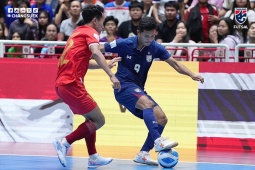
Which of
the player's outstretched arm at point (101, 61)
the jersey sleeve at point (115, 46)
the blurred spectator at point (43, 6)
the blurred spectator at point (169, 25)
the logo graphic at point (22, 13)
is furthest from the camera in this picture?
the blurred spectator at point (43, 6)

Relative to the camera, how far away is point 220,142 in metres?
15.1

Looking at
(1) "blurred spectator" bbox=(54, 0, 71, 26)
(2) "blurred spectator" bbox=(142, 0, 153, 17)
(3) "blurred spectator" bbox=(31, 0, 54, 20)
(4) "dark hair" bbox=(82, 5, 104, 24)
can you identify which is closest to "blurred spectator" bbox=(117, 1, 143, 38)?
(2) "blurred spectator" bbox=(142, 0, 153, 17)

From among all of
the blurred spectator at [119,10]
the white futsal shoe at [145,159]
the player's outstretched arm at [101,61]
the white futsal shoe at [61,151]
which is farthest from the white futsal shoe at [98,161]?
the blurred spectator at [119,10]

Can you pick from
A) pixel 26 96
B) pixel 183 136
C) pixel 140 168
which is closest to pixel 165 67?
pixel 183 136

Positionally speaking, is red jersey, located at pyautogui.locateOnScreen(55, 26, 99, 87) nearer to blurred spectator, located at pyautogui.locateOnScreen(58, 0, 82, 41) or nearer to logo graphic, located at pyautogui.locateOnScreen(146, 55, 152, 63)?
logo graphic, located at pyautogui.locateOnScreen(146, 55, 152, 63)

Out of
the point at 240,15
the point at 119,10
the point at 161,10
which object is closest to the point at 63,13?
the point at 119,10

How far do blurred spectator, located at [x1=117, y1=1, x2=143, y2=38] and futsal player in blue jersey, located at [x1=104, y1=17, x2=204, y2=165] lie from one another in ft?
15.9

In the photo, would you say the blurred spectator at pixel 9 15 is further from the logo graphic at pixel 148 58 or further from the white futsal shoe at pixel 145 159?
the white futsal shoe at pixel 145 159

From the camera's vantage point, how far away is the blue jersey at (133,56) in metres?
12.3

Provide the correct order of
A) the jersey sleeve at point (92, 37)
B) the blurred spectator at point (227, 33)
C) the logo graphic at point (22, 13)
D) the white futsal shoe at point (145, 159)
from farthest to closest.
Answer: the logo graphic at point (22, 13) → the blurred spectator at point (227, 33) → the white futsal shoe at point (145, 159) → the jersey sleeve at point (92, 37)

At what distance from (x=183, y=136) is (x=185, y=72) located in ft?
9.98

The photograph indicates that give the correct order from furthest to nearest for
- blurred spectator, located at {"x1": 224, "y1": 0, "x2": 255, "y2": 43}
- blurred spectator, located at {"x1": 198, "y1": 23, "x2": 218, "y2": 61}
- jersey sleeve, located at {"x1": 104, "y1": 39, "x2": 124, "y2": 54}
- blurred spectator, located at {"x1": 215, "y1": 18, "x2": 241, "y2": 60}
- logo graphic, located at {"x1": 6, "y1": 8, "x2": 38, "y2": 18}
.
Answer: logo graphic, located at {"x1": 6, "y1": 8, "x2": 38, "y2": 18} < blurred spectator, located at {"x1": 224, "y1": 0, "x2": 255, "y2": 43} < blurred spectator, located at {"x1": 215, "y1": 18, "x2": 241, "y2": 60} < blurred spectator, located at {"x1": 198, "y1": 23, "x2": 218, "y2": 61} < jersey sleeve, located at {"x1": 104, "y1": 39, "x2": 124, "y2": 54}

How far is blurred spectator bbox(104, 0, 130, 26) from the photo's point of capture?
1833 centimetres

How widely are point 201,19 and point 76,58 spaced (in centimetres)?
647
